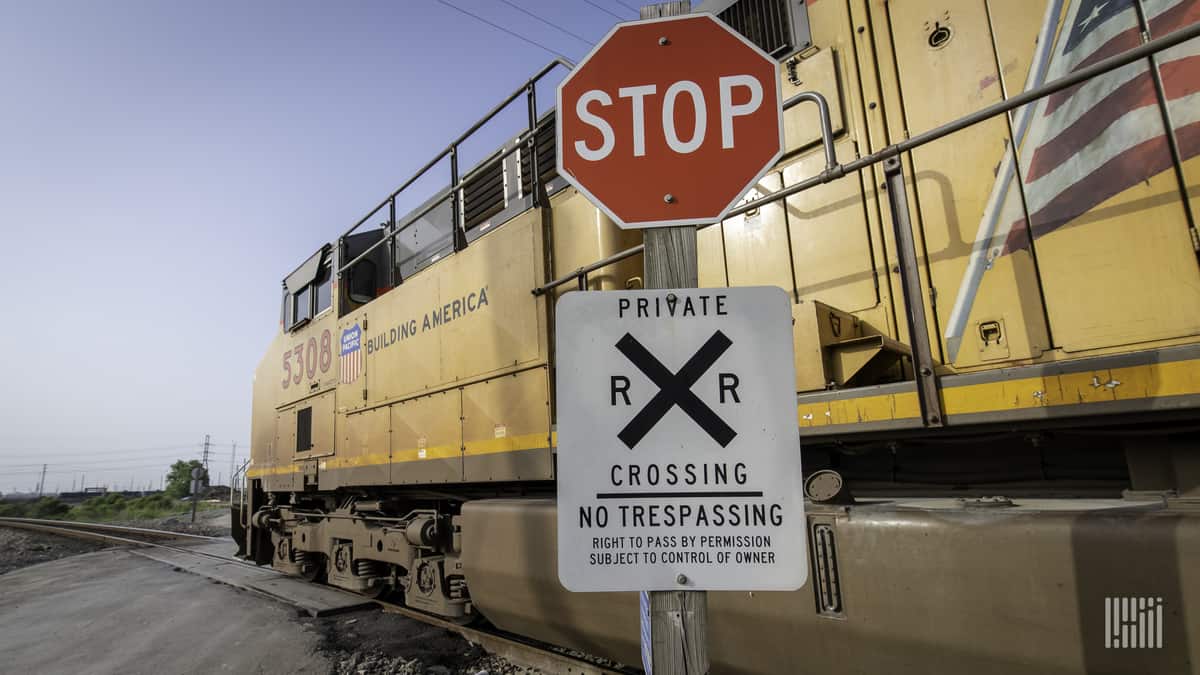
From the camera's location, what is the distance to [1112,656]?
2016 millimetres

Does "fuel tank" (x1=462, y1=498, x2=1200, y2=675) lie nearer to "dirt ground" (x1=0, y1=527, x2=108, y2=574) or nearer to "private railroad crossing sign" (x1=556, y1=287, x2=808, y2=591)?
"private railroad crossing sign" (x1=556, y1=287, x2=808, y2=591)

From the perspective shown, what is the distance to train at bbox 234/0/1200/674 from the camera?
2137mm

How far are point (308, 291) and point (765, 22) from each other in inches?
245

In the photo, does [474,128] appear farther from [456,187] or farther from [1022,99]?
[1022,99]

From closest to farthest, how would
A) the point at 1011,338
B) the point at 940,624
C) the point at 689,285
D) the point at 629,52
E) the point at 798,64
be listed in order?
1. the point at 689,285
2. the point at 629,52
3. the point at 940,624
4. the point at 1011,338
5. the point at 798,64

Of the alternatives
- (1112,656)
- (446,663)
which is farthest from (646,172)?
(446,663)

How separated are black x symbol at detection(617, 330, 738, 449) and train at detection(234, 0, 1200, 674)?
0.22 meters

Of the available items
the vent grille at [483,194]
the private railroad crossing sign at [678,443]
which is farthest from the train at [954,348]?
the vent grille at [483,194]

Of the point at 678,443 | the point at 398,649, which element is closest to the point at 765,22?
the point at 678,443

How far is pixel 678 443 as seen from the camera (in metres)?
1.37

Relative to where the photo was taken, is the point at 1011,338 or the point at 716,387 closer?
the point at 716,387

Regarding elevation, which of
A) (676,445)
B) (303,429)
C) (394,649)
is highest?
(303,429)

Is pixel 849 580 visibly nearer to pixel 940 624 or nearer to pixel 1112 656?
pixel 940 624

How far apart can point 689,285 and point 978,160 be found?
2098 mm
